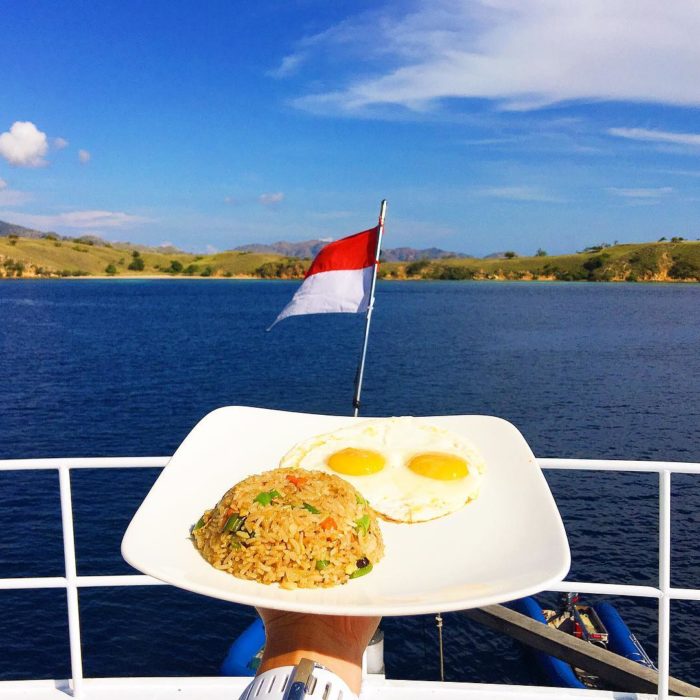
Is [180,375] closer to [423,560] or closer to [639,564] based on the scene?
[639,564]

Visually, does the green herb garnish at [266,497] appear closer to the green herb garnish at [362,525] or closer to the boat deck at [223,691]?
the green herb garnish at [362,525]

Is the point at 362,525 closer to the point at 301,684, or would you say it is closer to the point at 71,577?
the point at 301,684

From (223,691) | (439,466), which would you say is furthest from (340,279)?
(439,466)

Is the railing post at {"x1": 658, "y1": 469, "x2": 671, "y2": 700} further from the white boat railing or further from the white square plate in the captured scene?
the white square plate

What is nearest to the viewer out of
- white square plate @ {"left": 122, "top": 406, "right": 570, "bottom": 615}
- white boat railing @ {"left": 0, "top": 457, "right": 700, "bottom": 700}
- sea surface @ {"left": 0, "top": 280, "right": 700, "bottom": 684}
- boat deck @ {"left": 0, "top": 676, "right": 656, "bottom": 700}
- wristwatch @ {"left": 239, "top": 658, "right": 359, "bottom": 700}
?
wristwatch @ {"left": 239, "top": 658, "right": 359, "bottom": 700}

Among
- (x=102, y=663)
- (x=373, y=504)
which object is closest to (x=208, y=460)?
(x=373, y=504)

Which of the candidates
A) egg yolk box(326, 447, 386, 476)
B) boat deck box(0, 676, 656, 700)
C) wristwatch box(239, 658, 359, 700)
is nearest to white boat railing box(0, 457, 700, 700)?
boat deck box(0, 676, 656, 700)
